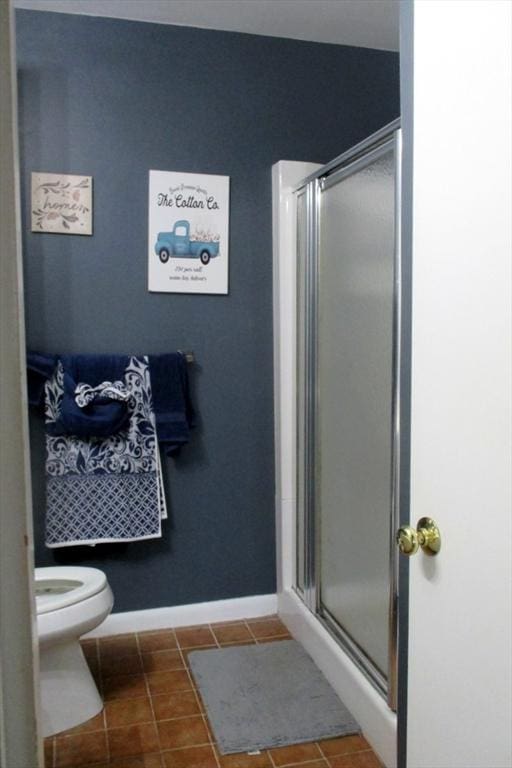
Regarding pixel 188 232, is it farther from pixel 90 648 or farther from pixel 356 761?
pixel 356 761

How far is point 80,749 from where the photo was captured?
1934mm

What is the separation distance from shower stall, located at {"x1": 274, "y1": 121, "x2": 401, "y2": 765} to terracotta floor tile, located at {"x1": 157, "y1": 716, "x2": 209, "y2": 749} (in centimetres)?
47

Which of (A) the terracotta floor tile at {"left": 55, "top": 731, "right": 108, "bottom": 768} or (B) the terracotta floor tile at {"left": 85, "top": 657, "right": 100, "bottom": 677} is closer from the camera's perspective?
(A) the terracotta floor tile at {"left": 55, "top": 731, "right": 108, "bottom": 768}

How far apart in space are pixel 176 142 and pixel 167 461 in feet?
4.14

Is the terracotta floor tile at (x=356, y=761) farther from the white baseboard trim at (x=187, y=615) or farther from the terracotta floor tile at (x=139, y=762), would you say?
the white baseboard trim at (x=187, y=615)

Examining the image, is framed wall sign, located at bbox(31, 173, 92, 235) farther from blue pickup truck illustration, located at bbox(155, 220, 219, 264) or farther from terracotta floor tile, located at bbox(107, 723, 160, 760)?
terracotta floor tile, located at bbox(107, 723, 160, 760)

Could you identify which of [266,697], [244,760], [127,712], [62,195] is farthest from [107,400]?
[244,760]

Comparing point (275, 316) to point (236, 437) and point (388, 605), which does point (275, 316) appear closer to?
point (236, 437)

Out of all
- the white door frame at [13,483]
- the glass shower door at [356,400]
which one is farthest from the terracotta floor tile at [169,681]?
the white door frame at [13,483]

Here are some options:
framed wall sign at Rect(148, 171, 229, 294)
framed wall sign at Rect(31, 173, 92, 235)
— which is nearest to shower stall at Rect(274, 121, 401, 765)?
framed wall sign at Rect(148, 171, 229, 294)

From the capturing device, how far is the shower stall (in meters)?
1.87

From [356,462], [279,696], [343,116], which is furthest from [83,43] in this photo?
[279,696]

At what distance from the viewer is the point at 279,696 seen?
2178 mm

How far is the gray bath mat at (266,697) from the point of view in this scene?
6.50ft
